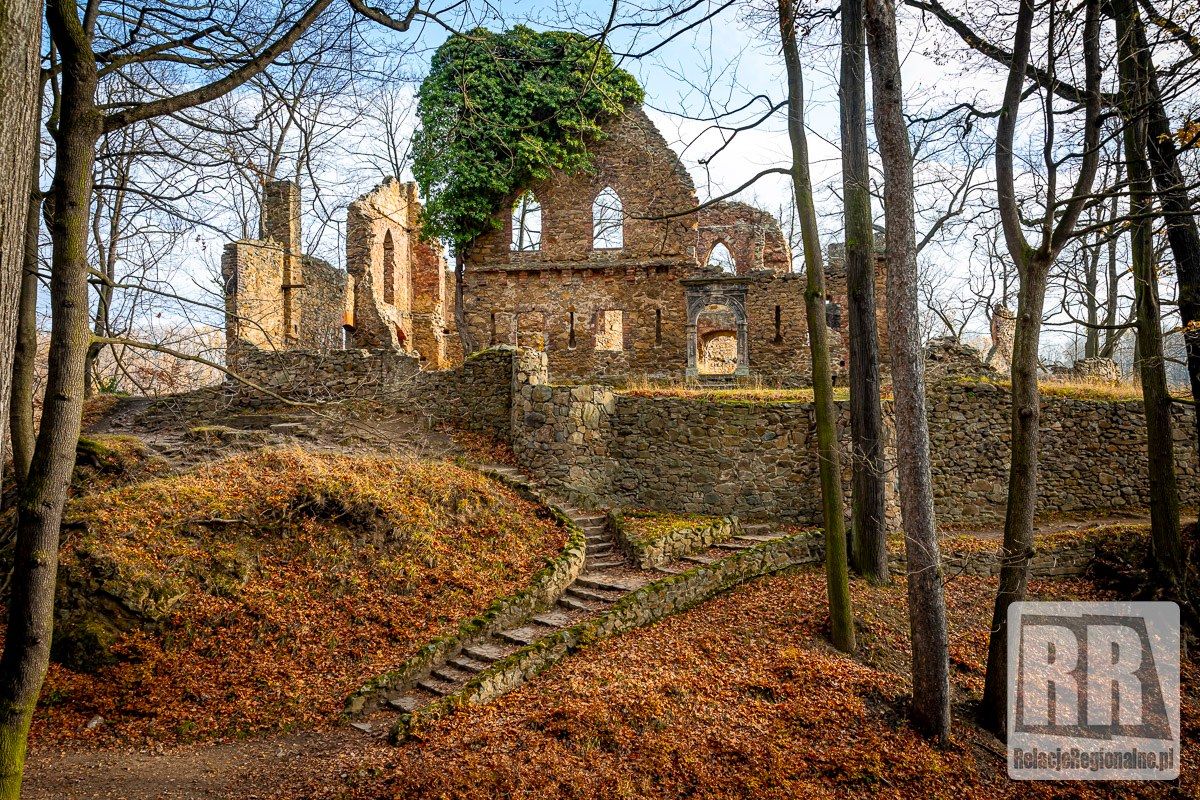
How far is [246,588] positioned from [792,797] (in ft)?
22.3

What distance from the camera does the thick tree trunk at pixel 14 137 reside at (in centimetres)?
305

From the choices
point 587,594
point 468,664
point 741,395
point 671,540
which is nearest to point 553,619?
point 587,594

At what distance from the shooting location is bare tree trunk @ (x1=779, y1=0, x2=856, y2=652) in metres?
9.04

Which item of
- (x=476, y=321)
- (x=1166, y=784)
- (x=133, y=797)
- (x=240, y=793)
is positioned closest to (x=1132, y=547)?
(x=1166, y=784)

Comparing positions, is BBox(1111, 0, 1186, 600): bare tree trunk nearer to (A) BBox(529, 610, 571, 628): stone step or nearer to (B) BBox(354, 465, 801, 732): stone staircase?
(B) BBox(354, 465, 801, 732): stone staircase

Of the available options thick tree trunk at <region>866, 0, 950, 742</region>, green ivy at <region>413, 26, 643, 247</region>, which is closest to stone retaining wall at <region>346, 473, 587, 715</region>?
thick tree trunk at <region>866, 0, 950, 742</region>

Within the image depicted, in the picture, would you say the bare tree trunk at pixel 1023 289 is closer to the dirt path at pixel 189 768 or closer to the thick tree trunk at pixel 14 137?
the dirt path at pixel 189 768

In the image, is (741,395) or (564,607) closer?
(564,607)

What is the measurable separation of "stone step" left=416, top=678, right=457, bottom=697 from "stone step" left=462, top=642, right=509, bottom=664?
1.73ft

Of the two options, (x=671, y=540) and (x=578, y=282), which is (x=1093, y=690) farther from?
(x=578, y=282)

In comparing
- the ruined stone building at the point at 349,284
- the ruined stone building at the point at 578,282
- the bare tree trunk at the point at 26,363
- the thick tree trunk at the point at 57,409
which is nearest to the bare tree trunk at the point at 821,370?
the thick tree trunk at the point at 57,409

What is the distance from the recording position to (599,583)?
1039 centimetres

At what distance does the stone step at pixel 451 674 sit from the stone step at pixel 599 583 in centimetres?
266

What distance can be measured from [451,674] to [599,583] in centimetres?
293
